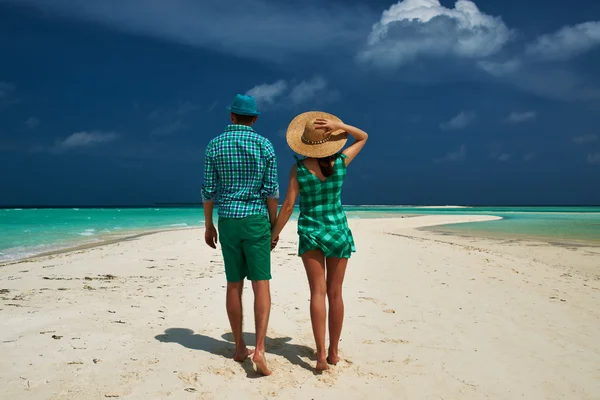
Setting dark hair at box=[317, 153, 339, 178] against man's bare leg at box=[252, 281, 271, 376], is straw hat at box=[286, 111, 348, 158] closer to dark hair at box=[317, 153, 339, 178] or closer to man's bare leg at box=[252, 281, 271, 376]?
dark hair at box=[317, 153, 339, 178]

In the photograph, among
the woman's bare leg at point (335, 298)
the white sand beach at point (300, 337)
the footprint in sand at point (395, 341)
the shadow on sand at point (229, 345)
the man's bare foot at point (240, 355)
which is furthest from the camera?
the footprint in sand at point (395, 341)

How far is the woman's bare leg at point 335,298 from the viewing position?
3.72 m

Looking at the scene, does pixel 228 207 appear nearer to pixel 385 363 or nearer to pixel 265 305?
pixel 265 305

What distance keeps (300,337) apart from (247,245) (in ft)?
4.89

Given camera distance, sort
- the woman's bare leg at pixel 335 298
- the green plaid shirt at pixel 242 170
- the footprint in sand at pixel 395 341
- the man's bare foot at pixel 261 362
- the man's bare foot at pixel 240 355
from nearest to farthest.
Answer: the man's bare foot at pixel 261 362 → the green plaid shirt at pixel 242 170 → the woman's bare leg at pixel 335 298 → the man's bare foot at pixel 240 355 → the footprint in sand at pixel 395 341

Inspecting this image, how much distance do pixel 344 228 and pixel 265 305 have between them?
916 mm

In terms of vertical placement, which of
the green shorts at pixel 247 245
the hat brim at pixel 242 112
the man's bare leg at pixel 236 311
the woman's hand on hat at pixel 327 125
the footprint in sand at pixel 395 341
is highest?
the hat brim at pixel 242 112

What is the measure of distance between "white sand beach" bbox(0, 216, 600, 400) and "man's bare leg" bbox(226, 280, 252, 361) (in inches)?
4.2

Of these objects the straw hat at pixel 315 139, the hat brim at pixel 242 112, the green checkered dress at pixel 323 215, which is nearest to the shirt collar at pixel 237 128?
the hat brim at pixel 242 112

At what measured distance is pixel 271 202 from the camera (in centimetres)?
370

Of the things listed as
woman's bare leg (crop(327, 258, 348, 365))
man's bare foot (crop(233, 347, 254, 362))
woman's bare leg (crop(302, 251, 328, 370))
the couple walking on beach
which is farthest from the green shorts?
man's bare foot (crop(233, 347, 254, 362))

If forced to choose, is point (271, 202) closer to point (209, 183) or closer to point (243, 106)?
point (209, 183)

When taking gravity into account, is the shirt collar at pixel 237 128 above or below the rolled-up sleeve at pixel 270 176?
above

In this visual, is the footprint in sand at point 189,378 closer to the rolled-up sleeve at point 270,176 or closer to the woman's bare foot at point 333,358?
the woman's bare foot at point 333,358
